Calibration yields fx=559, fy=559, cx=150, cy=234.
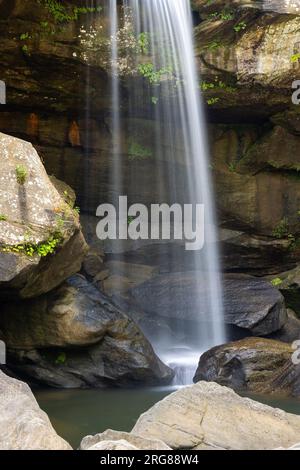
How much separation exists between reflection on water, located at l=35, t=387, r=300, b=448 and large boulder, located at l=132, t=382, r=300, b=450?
1.22 m

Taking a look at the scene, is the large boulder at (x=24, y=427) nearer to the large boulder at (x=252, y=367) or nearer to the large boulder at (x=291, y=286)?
the large boulder at (x=252, y=367)

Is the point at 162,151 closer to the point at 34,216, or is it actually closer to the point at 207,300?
the point at 207,300

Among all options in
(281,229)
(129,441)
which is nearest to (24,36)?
(281,229)

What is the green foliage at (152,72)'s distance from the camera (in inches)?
468

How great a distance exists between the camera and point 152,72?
1195 centimetres

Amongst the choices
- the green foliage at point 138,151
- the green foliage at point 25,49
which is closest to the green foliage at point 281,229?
the green foliage at point 138,151

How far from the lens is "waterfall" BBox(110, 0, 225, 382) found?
467 inches

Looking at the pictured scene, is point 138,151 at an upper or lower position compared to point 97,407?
upper

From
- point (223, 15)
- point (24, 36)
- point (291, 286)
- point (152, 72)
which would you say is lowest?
→ point (291, 286)

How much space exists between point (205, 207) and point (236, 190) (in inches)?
35.2

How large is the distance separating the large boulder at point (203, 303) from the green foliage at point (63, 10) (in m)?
6.06

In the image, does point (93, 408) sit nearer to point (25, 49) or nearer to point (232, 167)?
point (25, 49)

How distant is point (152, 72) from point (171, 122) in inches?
64.1
